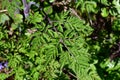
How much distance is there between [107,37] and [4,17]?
1071mm

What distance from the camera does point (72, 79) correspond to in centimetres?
254

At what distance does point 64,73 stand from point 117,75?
0.54m

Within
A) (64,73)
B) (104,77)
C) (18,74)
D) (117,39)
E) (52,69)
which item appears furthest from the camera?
(117,39)

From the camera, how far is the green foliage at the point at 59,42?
167 centimetres

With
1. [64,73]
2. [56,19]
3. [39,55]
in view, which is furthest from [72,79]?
[56,19]

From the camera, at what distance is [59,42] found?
5.64ft

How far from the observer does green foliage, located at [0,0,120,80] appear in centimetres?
167

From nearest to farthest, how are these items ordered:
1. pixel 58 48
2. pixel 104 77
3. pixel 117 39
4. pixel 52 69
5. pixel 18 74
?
pixel 58 48
pixel 52 69
pixel 18 74
pixel 104 77
pixel 117 39

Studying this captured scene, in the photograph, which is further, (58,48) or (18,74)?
(18,74)

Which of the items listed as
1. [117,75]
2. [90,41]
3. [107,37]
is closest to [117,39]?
[107,37]

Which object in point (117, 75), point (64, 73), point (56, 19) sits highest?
point (56, 19)

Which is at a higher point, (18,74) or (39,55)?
(39,55)

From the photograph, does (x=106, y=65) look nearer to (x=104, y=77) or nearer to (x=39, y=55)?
(x=104, y=77)

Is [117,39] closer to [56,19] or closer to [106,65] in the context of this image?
[106,65]
